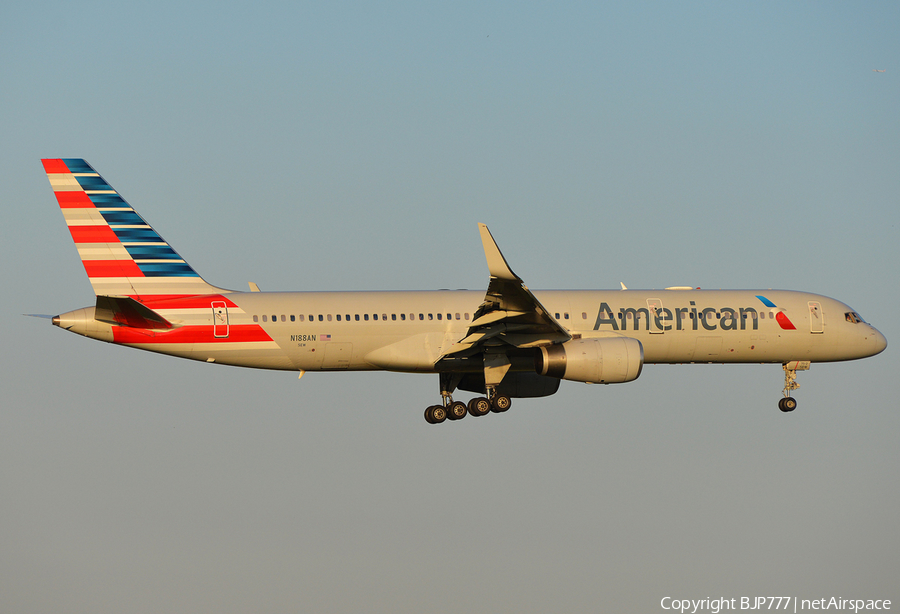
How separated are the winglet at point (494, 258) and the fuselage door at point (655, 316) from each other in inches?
334

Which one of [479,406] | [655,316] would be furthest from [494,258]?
[655,316]

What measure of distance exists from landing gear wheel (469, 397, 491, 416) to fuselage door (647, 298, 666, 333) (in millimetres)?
6618

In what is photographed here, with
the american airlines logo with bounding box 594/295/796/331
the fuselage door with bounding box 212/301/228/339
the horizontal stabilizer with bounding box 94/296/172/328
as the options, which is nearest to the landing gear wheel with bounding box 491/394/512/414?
the american airlines logo with bounding box 594/295/796/331

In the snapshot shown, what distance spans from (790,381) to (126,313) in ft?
82.6

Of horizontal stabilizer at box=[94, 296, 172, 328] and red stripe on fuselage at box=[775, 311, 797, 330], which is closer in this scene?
horizontal stabilizer at box=[94, 296, 172, 328]

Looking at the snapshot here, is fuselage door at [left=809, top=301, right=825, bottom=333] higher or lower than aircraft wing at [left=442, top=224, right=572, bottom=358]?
higher

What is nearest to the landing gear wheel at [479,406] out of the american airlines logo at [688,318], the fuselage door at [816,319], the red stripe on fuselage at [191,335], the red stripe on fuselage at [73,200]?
the american airlines logo at [688,318]

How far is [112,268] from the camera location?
3397cm

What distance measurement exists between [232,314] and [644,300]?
1501 centimetres

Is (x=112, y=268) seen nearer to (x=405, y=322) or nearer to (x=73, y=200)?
(x=73, y=200)

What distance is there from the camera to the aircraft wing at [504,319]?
29828 mm

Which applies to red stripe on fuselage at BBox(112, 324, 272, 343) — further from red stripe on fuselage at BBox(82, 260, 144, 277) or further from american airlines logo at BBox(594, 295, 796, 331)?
american airlines logo at BBox(594, 295, 796, 331)

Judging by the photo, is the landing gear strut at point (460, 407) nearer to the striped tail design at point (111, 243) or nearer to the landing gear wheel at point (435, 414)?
the landing gear wheel at point (435, 414)

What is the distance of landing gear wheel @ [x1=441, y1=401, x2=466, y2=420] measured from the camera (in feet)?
120
